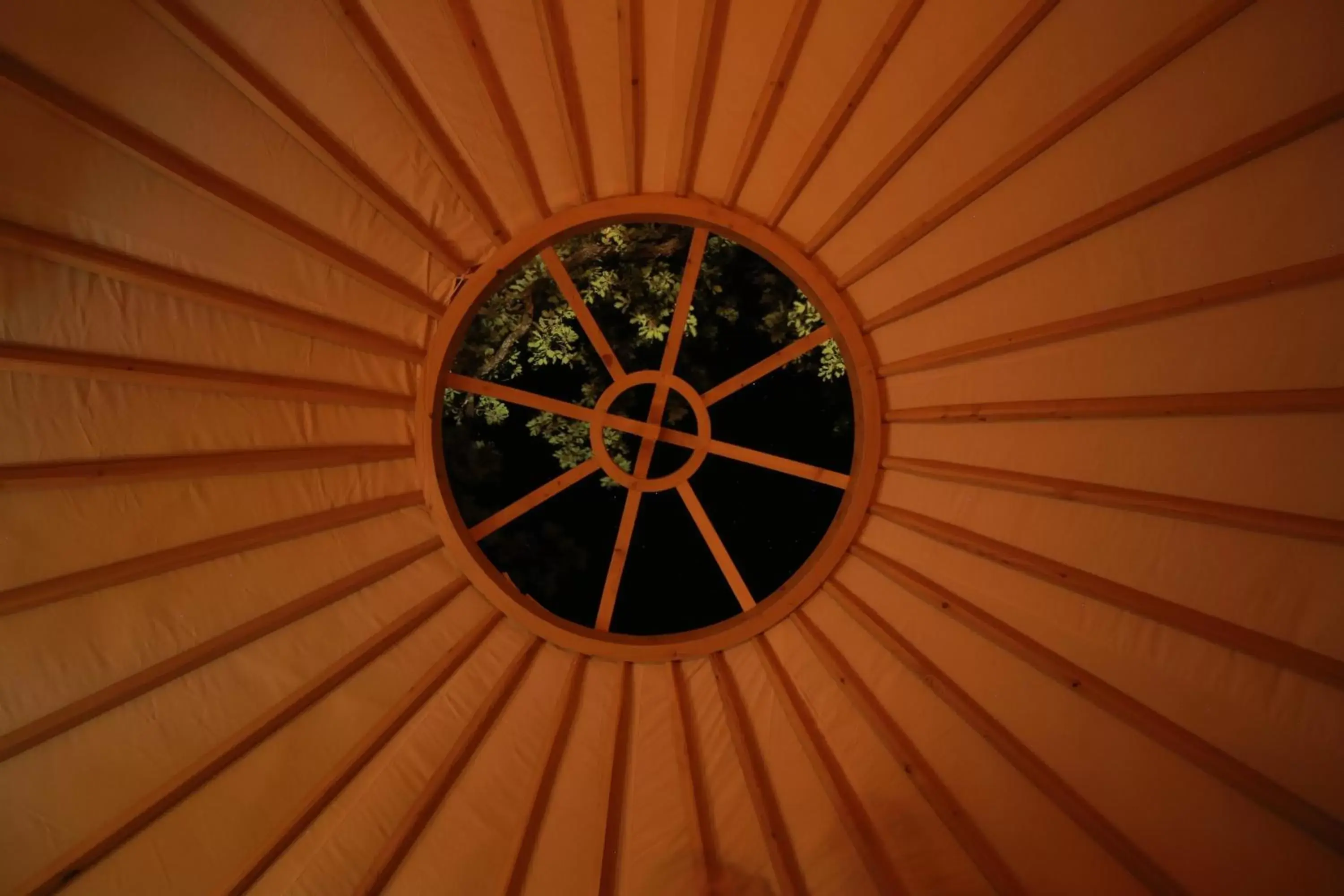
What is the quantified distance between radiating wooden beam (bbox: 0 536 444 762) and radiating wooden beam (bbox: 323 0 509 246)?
120 centimetres

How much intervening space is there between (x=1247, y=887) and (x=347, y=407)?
121 inches

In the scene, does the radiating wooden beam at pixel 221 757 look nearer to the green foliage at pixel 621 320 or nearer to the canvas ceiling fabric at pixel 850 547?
the canvas ceiling fabric at pixel 850 547

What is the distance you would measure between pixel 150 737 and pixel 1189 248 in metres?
Result: 3.33

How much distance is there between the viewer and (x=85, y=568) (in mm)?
2242

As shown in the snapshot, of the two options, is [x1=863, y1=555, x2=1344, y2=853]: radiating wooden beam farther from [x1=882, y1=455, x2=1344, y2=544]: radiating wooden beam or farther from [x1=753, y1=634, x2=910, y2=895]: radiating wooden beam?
[x1=753, y1=634, x2=910, y2=895]: radiating wooden beam

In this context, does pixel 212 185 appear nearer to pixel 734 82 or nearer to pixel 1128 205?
pixel 734 82

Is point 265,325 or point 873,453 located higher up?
point 265,325

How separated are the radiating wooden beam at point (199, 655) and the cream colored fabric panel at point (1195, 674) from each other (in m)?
2.01

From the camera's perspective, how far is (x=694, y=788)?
2.68m

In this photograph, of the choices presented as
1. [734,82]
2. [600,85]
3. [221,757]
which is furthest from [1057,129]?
[221,757]

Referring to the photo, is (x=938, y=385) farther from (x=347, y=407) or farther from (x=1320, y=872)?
(x=347, y=407)

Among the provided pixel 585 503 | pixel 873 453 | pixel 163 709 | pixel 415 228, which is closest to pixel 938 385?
pixel 873 453

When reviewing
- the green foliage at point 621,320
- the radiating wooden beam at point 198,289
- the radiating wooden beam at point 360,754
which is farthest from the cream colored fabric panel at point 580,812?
the green foliage at point 621,320

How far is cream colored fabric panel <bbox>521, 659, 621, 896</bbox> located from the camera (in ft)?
8.55
